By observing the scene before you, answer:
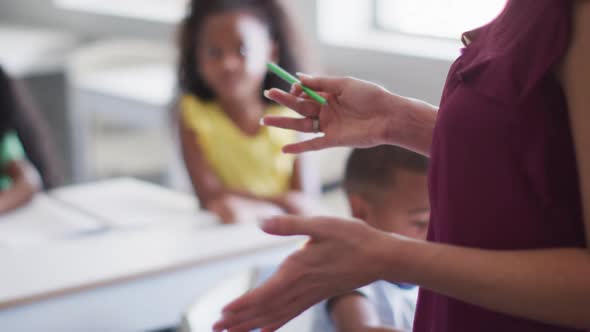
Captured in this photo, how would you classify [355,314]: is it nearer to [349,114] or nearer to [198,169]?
[349,114]

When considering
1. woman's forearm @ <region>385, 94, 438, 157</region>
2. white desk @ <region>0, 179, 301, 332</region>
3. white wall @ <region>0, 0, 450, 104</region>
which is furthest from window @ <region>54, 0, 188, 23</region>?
woman's forearm @ <region>385, 94, 438, 157</region>

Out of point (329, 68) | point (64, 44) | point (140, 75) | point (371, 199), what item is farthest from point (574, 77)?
point (64, 44)

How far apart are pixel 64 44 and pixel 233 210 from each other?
2.79 meters

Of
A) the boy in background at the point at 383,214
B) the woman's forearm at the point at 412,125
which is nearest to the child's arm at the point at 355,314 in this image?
the boy in background at the point at 383,214

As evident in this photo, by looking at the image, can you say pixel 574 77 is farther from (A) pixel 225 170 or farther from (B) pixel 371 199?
(A) pixel 225 170

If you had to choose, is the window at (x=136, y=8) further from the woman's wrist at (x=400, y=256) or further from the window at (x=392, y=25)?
the woman's wrist at (x=400, y=256)

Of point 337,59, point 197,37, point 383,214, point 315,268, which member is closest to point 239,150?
point 197,37

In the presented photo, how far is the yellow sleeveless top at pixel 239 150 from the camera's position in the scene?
6.97 feet

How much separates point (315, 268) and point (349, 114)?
0.32 metres

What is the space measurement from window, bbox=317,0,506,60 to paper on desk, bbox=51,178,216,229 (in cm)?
84

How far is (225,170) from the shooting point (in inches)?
85.1

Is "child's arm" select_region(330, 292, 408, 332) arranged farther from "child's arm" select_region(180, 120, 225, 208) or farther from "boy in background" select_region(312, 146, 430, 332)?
"child's arm" select_region(180, 120, 225, 208)

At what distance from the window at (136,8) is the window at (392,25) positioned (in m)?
1.08

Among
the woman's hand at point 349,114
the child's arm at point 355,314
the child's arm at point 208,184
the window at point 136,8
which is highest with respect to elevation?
the woman's hand at point 349,114
